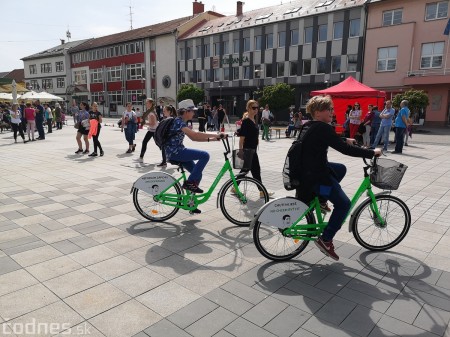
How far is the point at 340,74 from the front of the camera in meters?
34.2

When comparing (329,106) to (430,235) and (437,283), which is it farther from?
(430,235)

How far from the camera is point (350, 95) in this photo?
55.1 ft

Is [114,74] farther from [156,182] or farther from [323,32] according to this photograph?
[156,182]

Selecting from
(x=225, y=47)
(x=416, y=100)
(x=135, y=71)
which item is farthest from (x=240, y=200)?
(x=135, y=71)

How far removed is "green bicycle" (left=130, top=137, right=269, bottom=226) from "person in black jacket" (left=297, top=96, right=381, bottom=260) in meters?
1.36

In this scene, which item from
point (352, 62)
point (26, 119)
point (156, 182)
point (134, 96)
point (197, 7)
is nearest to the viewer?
point (156, 182)

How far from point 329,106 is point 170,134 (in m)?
2.37

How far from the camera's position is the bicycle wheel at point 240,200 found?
5039 millimetres

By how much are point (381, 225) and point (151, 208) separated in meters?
3.15

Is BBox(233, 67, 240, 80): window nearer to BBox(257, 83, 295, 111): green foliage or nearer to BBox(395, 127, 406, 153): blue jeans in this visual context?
BBox(257, 83, 295, 111): green foliage

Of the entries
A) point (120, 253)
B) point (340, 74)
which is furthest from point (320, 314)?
point (340, 74)

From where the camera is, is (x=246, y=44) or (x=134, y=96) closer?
(x=246, y=44)

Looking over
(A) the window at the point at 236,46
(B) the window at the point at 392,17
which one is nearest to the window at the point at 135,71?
(A) the window at the point at 236,46

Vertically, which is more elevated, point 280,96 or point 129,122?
point 280,96
